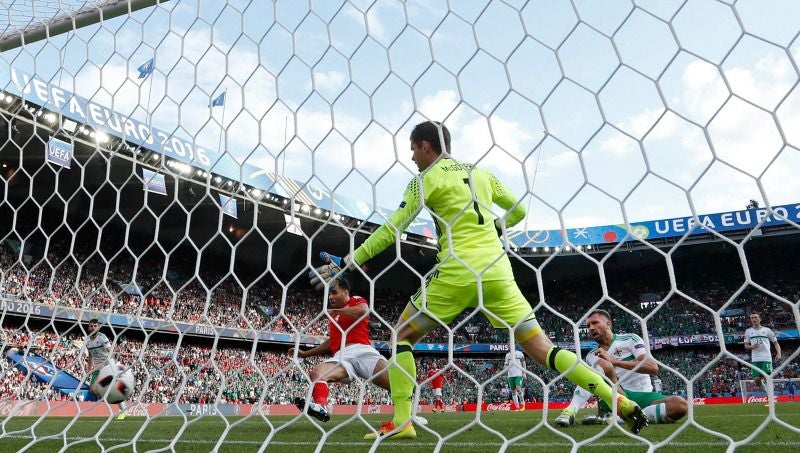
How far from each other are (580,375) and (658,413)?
1.61 metres

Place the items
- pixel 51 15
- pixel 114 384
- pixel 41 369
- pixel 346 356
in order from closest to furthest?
pixel 114 384 → pixel 51 15 → pixel 346 356 → pixel 41 369

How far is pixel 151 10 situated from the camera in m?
3.19

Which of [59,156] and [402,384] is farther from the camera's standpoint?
[59,156]

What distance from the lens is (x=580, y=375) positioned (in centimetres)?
261

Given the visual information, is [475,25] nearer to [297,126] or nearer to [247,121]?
[297,126]

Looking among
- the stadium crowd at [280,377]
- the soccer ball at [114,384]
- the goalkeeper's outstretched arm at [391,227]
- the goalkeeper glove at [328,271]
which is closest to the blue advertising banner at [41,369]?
the soccer ball at [114,384]

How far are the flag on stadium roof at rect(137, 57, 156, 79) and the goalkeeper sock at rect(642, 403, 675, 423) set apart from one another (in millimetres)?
3569

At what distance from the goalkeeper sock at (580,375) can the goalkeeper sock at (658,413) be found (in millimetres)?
1347

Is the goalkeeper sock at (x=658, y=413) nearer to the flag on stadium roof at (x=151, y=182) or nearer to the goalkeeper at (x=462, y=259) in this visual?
the goalkeeper at (x=462, y=259)

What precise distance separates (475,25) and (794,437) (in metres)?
2.64

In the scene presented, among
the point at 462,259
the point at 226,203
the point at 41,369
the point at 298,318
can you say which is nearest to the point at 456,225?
the point at 462,259

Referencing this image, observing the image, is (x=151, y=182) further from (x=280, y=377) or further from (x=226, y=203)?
(x=280, y=377)

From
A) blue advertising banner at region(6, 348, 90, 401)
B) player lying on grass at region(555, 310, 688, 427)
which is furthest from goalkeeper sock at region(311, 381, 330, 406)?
player lying on grass at region(555, 310, 688, 427)

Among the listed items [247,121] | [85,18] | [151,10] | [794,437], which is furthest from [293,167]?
[794,437]
